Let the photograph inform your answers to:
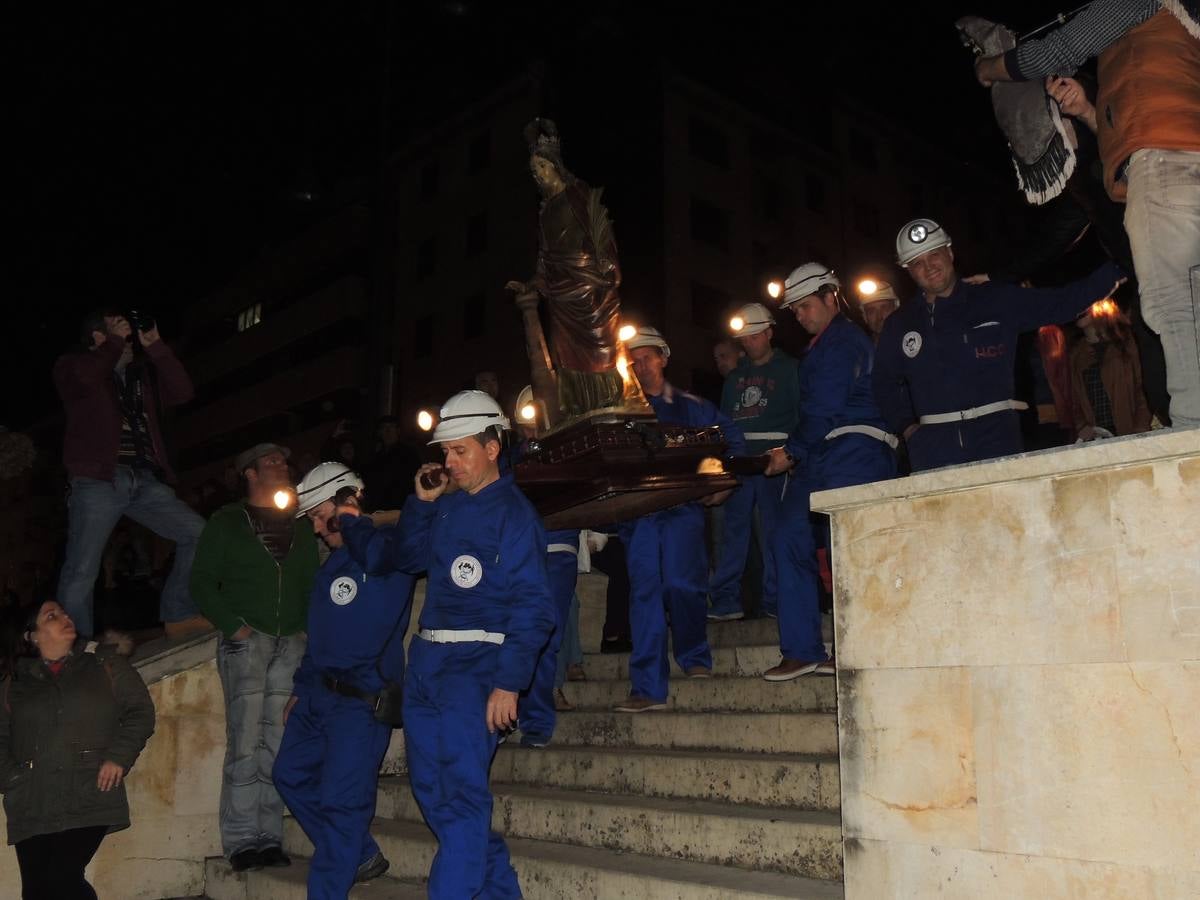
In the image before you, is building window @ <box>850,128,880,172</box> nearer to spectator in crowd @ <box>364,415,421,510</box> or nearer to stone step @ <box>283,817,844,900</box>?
spectator in crowd @ <box>364,415,421,510</box>

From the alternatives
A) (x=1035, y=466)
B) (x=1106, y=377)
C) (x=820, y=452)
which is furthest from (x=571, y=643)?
(x=1035, y=466)

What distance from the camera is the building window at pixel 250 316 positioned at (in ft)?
161

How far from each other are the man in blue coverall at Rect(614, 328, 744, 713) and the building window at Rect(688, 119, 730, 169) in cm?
2621

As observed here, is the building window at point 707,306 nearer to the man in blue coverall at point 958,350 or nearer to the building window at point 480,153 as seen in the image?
the building window at point 480,153

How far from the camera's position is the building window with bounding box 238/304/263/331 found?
4919 cm

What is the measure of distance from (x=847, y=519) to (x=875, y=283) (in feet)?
12.8

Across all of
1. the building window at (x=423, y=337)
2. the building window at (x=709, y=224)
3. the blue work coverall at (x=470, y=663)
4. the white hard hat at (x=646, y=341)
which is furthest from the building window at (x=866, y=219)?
the blue work coverall at (x=470, y=663)

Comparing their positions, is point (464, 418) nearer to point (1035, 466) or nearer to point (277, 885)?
point (1035, 466)

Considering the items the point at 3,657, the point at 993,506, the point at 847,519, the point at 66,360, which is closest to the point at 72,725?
the point at 3,657

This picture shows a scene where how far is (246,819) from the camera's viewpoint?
20.9ft

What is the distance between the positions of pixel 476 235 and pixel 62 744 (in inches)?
1206

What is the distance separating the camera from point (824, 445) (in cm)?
600

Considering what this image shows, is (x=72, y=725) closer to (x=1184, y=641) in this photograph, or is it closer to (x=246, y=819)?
(x=246, y=819)

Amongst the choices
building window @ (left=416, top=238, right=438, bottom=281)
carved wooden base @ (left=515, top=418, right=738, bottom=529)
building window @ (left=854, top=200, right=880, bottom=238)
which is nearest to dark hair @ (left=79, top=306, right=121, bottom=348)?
carved wooden base @ (left=515, top=418, right=738, bottom=529)
